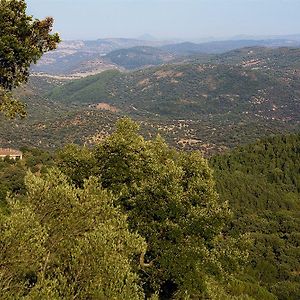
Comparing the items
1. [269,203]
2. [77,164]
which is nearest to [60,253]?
[77,164]

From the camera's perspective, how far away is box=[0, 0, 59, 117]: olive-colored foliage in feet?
66.7

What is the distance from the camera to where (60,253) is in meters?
22.6

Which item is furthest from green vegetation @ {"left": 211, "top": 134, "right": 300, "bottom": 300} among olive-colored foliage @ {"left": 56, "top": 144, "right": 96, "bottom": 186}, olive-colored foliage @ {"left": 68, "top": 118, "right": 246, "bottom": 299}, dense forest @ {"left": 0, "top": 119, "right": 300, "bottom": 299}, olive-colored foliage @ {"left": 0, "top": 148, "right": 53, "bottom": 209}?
olive-colored foliage @ {"left": 56, "top": 144, "right": 96, "bottom": 186}

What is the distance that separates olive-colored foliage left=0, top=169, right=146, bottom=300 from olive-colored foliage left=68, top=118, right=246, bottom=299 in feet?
16.5

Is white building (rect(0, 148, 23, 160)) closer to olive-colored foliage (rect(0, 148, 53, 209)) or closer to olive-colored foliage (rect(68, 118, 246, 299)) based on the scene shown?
olive-colored foliage (rect(0, 148, 53, 209))

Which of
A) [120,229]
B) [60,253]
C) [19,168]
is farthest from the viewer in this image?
[19,168]

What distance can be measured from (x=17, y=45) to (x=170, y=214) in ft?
51.2

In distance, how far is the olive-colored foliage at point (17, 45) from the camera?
20.3 metres

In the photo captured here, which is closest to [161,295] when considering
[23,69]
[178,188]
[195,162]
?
[178,188]

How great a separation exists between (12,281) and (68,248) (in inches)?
132

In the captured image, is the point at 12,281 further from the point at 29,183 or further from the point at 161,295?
the point at 161,295

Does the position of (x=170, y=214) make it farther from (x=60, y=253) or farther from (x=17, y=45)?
(x=17, y=45)

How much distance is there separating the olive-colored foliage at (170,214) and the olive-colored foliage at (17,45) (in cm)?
1053

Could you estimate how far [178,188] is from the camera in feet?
98.9
